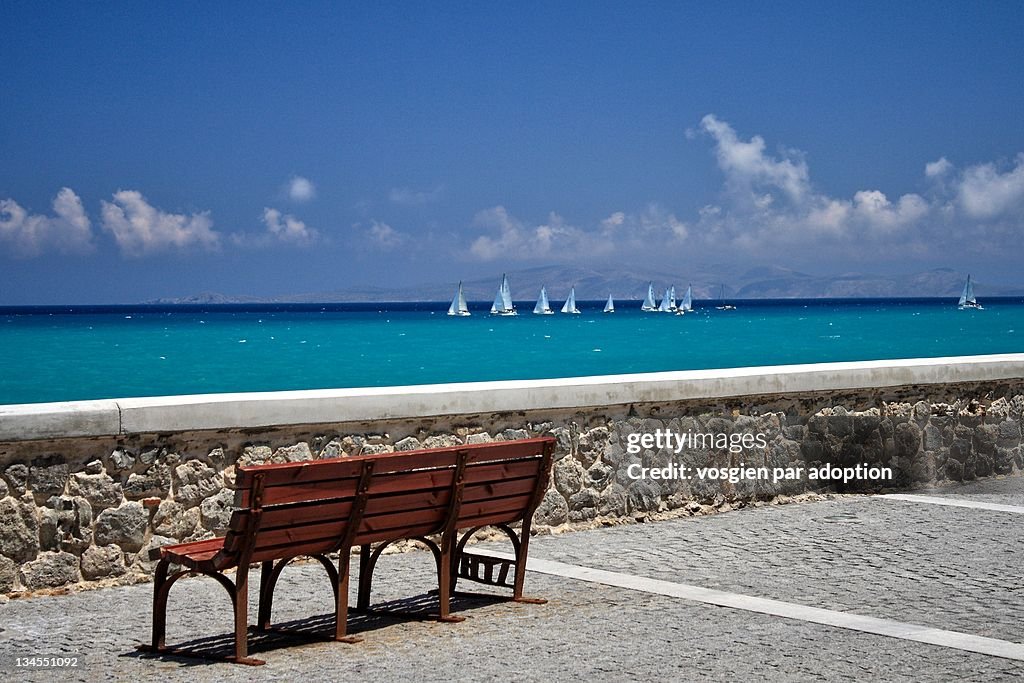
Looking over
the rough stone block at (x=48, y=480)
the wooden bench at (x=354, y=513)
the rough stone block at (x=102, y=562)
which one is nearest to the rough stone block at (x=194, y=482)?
the rough stone block at (x=102, y=562)

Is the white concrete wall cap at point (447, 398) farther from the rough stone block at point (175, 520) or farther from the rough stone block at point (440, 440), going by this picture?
the rough stone block at point (175, 520)

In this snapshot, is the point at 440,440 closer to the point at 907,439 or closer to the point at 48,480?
the point at 48,480

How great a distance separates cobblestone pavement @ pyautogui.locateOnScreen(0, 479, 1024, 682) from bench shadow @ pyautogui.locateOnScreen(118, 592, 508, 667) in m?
0.03

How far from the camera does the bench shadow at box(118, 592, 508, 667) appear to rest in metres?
5.80

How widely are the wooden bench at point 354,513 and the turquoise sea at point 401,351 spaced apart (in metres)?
49.3

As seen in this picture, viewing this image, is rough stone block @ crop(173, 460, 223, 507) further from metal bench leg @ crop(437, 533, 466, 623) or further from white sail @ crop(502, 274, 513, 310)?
white sail @ crop(502, 274, 513, 310)

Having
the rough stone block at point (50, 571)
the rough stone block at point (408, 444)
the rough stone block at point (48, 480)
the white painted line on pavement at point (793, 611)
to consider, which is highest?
the rough stone block at point (408, 444)

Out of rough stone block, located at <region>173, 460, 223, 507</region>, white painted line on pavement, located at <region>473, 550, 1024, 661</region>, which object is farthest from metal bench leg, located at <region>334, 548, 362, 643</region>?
rough stone block, located at <region>173, 460, 223, 507</region>

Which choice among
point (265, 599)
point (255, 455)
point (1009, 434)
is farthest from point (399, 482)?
point (1009, 434)

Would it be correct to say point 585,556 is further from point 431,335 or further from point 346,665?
point 431,335

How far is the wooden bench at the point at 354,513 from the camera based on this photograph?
18.4ft

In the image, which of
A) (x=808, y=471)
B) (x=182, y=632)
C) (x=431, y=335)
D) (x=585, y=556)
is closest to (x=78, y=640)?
(x=182, y=632)

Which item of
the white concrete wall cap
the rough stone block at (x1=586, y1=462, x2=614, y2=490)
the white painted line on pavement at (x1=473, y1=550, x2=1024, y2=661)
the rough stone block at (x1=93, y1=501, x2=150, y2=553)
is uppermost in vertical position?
the white concrete wall cap

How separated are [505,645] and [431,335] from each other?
330 feet
